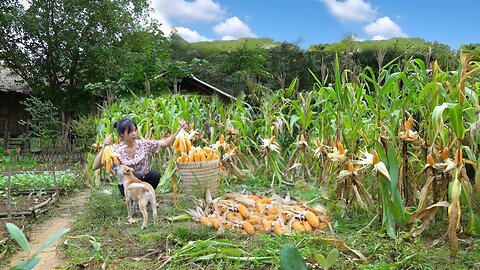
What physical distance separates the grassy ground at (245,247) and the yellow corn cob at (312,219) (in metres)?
0.13

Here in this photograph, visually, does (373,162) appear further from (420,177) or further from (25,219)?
(25,219)

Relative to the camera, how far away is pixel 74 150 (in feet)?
34.4

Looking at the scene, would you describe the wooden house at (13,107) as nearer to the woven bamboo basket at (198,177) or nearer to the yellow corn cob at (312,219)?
the woven bamboo basket at (198,177)

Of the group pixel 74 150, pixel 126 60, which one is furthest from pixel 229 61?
pixel 74 150

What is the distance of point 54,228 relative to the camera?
422 centimetres

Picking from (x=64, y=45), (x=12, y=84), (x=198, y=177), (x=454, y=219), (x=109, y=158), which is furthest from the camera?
(x=12, y=84)

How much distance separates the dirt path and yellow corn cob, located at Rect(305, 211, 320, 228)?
1691 mm

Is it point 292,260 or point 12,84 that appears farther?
point 12,84

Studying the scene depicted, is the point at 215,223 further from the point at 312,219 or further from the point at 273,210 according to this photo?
the point at 312,219

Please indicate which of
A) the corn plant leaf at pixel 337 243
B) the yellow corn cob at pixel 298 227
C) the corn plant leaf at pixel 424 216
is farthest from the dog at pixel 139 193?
the corn plant leaf at pixel 424 216

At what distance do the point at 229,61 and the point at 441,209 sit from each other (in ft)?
49.1

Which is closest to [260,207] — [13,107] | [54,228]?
[54,228]

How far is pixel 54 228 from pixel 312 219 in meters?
2.42

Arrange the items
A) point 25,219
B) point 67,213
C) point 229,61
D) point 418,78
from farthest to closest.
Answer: point 229,61
point 67,213
point 25,219
point 418,78
